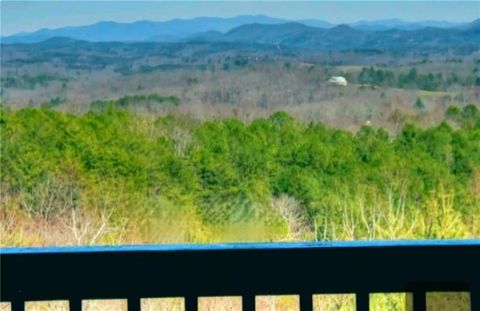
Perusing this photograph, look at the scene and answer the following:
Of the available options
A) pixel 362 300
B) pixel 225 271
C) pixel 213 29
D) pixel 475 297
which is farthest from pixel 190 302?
pixel 213 29

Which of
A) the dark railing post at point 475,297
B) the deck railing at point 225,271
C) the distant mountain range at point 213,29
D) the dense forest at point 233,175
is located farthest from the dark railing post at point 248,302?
the dense forest at point 233,175

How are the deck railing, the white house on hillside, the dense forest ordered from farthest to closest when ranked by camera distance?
the dense forest
the white house on hillside
the deck railing

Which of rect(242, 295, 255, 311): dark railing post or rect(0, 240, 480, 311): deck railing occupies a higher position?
rect(0, 240, 480, 311): deck railing

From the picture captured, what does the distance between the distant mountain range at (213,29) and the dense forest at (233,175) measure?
53cm

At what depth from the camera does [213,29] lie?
660cm

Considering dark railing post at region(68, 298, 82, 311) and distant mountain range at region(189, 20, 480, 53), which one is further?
distant mountain range at region(189, 20, 480, 53)

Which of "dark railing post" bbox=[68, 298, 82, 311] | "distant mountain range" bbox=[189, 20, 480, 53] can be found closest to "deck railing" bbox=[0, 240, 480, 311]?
"dark railing post" bbox=[68, 298, 82, 311]

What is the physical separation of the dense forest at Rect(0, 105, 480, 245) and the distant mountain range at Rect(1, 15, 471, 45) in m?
0.53

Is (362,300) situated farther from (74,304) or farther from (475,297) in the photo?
(74,304)

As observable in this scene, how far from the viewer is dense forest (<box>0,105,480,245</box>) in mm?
6770

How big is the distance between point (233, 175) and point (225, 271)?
6465 millimetres

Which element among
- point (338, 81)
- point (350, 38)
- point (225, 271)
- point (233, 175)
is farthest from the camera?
point (233, 175)

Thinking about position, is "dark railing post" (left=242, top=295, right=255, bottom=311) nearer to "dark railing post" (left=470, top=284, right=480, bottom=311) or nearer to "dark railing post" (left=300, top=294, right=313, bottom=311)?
"dark railing post" (left=300, top=294, right=313, bottom=311)

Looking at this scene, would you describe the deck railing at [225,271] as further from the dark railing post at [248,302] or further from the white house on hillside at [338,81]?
the white house on hillside at [338,81]
